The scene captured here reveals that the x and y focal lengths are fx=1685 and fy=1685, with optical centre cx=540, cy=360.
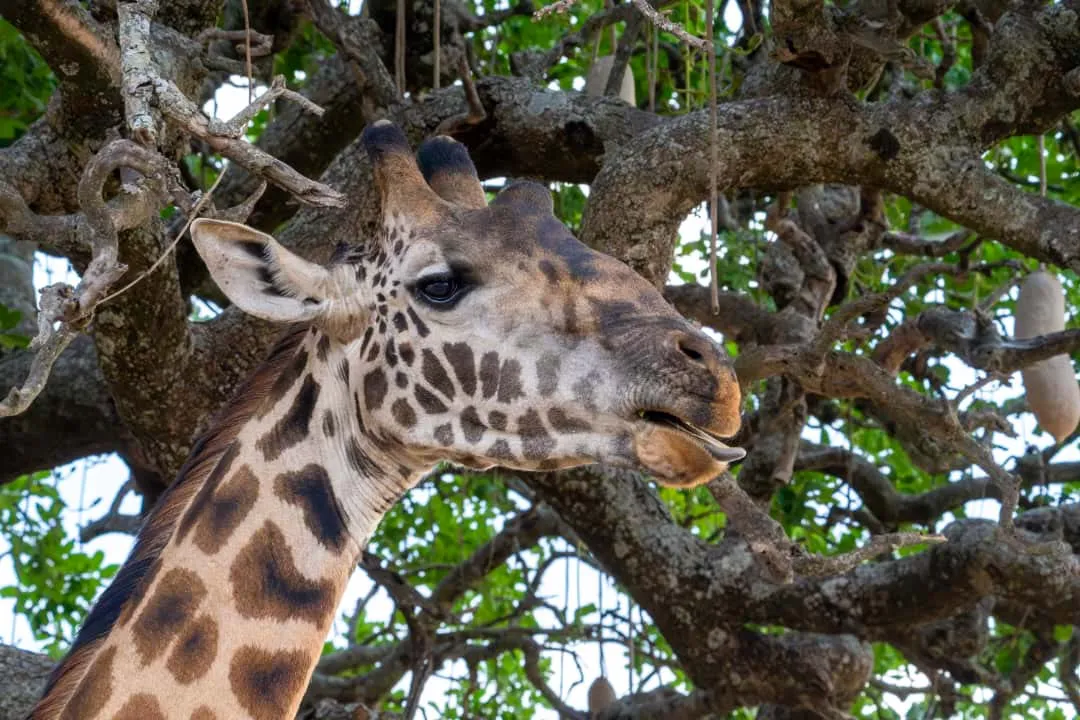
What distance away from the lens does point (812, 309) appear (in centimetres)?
600

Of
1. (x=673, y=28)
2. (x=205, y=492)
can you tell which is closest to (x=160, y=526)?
(x=205, y=492)

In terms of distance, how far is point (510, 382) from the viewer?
121 inches

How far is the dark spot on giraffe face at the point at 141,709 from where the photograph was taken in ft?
9.78

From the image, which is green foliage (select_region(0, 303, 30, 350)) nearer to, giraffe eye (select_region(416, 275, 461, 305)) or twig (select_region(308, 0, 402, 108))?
twig (select_region(308, 0, 402, 108))

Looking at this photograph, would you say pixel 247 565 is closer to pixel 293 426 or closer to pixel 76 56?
pixel 293 426

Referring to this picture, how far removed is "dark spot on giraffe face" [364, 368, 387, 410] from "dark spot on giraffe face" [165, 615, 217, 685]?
50 centimetres

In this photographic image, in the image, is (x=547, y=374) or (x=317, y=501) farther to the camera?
(x=317, y=501)

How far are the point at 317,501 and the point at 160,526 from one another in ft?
0.98

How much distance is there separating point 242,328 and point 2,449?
1399 millimetres

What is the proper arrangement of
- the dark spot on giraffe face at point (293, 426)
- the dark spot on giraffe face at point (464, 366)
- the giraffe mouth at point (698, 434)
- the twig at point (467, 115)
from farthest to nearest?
the twig at point (467, 115) < the dark spot on giraffe face at point (293, 426) < the dark spot on giraffe face at point (464, 366) < the giraffe mouth at point (698, 434)

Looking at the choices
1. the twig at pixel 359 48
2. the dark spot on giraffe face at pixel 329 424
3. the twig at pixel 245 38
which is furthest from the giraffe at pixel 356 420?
the twig at pixel 359 48

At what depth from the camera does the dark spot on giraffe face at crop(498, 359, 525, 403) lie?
121 inches

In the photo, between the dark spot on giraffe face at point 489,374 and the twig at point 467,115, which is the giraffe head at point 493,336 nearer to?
the dark spot on giraffe face at point 489,374

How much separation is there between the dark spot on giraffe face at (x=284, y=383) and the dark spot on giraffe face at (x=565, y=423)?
589 millimetres
